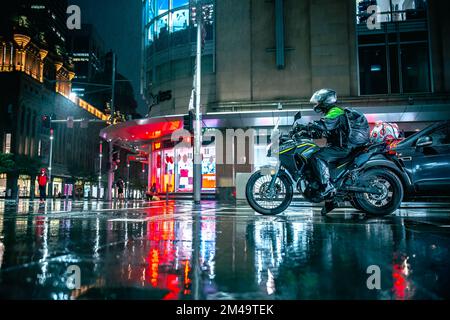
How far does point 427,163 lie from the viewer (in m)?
6.64

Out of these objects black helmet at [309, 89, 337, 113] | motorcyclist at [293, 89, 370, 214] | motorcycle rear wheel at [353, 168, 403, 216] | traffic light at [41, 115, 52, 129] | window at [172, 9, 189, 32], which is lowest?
motorcycle rear wheel at [353, 168, 403, 216]

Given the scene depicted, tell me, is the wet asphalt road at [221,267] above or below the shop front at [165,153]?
below

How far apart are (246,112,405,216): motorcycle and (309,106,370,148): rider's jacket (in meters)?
0.16

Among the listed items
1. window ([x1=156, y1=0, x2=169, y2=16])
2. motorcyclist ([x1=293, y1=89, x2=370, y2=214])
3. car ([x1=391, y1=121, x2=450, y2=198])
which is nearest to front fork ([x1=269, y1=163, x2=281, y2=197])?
motorcyclist ([x1=293, y1=89, x2=370, y2=214])

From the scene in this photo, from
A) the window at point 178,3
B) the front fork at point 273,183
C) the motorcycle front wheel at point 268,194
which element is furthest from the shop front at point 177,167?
the front fork at point 273,183

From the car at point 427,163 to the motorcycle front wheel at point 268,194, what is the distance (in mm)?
2193

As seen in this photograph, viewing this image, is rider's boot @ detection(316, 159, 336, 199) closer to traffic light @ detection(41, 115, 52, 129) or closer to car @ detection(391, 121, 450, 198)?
car @ detection(391, 121, 450, 198)

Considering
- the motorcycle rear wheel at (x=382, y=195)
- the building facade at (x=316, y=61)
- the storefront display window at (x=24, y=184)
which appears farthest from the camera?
the storefront display window at (x=24, y=184)

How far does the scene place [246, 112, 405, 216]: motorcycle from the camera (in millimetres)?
5609

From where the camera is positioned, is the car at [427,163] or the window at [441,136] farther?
the window at [441,136]

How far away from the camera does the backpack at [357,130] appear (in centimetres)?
564

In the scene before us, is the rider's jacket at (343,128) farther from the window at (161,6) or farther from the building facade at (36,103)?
the building facade at (36,103)
